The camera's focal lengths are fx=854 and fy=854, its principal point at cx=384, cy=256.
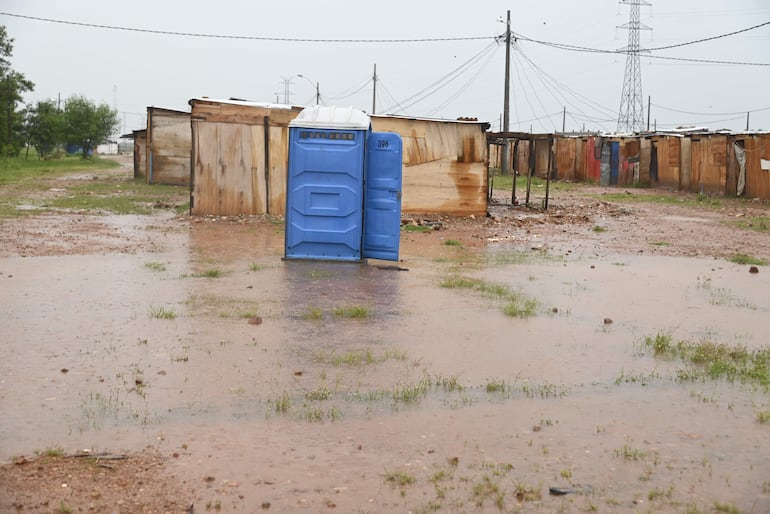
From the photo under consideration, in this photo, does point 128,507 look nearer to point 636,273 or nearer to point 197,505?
point 197,505

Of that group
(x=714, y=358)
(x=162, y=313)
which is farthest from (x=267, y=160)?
(x=714, y=358)

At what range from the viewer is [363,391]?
5.72m

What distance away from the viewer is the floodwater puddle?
4.26 meters

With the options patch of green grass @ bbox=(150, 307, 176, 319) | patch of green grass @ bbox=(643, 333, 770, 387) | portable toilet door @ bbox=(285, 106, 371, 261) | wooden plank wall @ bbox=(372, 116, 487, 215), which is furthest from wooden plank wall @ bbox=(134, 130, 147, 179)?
patch of green grass @ bbox=(643, 333, 770, 387)

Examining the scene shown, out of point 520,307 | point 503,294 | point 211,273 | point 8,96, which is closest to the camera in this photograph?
point 520,307

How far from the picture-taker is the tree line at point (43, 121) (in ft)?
181

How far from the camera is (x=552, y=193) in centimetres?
3341

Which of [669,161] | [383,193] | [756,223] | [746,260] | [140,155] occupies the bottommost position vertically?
[746,260]

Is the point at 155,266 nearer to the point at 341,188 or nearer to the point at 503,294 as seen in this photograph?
the point at 341,188

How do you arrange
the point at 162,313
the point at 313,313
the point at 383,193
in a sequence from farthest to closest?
the point at 383,193, the point at 313,313, the point at 162,313

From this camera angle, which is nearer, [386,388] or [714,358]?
[386,388]

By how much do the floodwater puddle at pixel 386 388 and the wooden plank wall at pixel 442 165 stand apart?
10095mm

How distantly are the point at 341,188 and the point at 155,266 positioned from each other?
269 cm

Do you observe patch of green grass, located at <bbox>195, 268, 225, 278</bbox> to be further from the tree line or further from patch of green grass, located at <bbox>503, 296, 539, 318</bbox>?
the tree line
